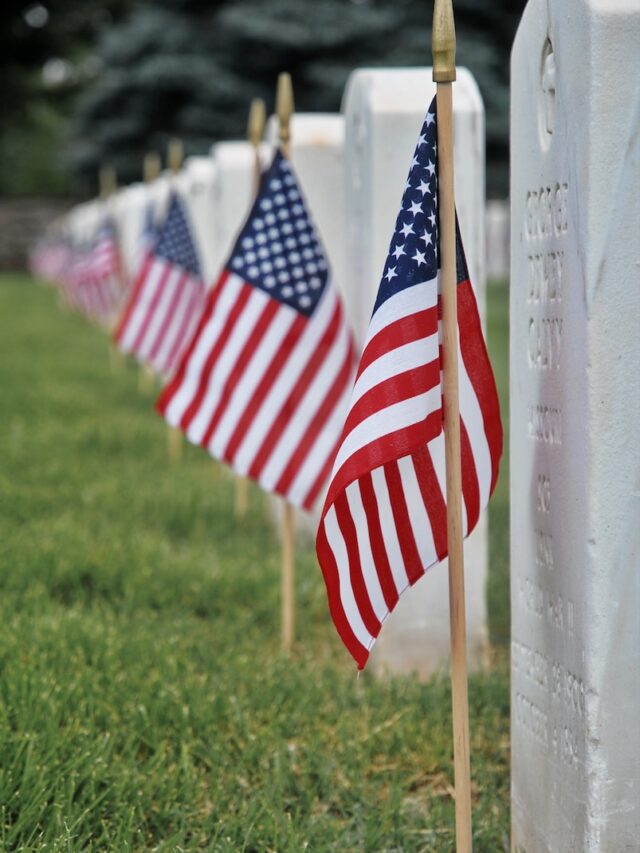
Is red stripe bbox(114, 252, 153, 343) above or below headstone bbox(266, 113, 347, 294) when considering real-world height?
below

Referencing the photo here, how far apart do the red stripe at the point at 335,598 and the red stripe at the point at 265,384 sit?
191 cm

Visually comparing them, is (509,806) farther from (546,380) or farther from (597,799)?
(546,380)

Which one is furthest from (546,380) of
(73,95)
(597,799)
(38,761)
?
(73,95)

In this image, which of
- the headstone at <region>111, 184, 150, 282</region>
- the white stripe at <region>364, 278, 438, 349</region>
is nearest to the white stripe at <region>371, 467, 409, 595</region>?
the white stripe at <region>364, 278, 438, 349</region>

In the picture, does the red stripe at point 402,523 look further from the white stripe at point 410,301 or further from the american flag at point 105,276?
the american flag at point 105,276

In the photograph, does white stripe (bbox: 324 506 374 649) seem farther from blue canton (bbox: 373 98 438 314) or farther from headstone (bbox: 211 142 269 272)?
headstone (bbox: 211 142 269 272)

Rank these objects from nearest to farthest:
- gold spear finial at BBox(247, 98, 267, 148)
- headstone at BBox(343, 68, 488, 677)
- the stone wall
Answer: headstone at BBox(343, 68, 488, 677) < gold spear finial at BBox(247, 98, 267, 148) < the stone wall

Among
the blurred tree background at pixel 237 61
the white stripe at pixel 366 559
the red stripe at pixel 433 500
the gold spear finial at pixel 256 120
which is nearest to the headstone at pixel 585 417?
the red stripe at pixel 433 500

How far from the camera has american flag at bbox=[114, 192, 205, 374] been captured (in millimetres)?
8125

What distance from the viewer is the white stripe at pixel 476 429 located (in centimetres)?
315

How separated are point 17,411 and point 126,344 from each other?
129 centimetres

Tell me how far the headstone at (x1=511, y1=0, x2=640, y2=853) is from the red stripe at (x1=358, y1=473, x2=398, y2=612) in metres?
0.34

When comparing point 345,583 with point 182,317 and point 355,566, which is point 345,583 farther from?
point 182,317

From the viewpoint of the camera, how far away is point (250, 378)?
5.09 m
